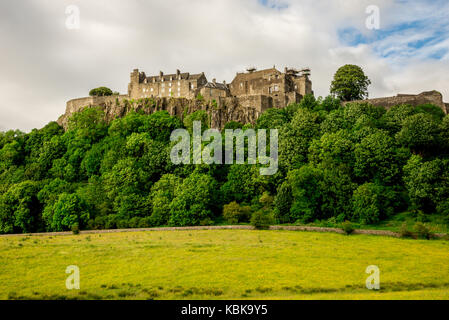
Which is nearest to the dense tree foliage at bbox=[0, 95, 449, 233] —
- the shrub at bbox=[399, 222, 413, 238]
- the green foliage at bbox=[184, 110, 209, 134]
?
the green foliage at bbox=[184, 110, 209, 134]

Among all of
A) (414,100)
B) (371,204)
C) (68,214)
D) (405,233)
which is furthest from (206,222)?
(414,100)

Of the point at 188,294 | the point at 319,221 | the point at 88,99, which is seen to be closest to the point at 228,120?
the point at 319,221

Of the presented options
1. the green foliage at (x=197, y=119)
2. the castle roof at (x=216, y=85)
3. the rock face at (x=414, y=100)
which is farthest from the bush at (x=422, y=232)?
the castle roof at (x=216, y=85)

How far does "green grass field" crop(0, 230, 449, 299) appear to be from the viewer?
85.3 ft

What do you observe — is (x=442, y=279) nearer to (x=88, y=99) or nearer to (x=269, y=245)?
(x=269, y=245)

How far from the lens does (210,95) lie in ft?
277

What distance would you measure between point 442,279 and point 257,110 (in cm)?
5234

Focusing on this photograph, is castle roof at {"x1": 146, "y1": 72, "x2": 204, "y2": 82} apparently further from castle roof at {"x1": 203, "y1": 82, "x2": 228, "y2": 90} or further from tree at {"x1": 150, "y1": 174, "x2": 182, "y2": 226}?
tree at {"x1": 150, "y1": 174, "x2": 182, "y2": 226}

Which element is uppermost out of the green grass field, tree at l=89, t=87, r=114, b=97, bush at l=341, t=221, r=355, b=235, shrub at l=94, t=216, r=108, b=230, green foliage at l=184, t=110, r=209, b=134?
tree at l=89, t=87, r=114, b=97

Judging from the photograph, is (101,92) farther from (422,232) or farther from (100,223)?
(422,232)

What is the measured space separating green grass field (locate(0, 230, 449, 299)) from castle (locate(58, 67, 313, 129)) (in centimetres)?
3733

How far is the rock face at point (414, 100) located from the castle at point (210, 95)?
16401mm

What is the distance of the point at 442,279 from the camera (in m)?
28.6

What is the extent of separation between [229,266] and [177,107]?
5571 centimetres
